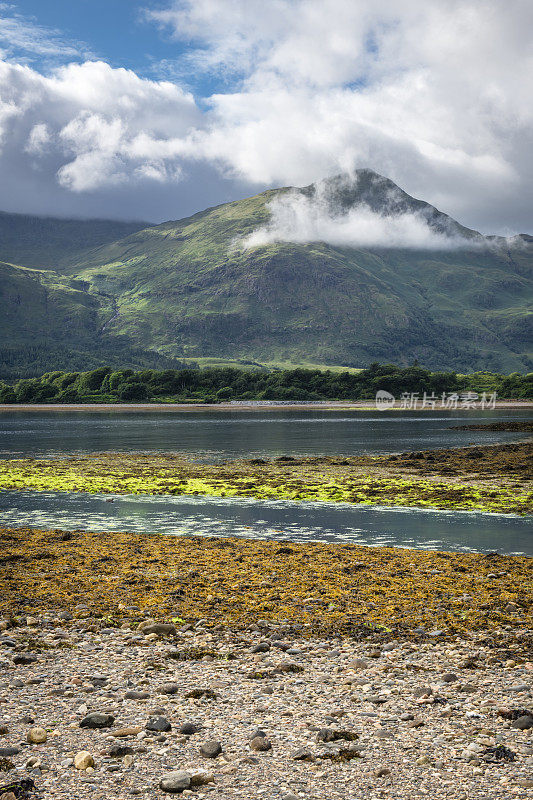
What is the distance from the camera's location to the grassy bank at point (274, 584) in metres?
18.6

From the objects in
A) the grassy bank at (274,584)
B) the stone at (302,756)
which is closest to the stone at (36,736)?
the stone at (302,756)

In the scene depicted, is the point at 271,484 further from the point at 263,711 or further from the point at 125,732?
the point at 125,732

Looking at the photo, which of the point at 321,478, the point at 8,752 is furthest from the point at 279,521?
the point at 8,752

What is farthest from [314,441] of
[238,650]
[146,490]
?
[238,650]

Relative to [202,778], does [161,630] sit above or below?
below

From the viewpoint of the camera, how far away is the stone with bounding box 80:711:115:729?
11930mm

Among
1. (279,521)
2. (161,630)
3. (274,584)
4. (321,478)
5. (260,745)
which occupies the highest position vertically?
(260,745)

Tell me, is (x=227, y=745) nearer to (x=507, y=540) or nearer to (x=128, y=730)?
(x=128, y=730)

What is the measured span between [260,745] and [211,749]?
2.72 ft

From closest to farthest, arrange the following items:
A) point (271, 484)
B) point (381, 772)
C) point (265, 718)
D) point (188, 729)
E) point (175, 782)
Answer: point (175, 782), point (381, 772), point (188, 729), point (265, 718), point (271, 484)

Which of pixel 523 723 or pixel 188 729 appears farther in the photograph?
pixel 523 723

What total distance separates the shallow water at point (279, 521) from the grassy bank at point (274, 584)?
357cm

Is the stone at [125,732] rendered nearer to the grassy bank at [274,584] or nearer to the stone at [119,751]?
the stone at [119,751]

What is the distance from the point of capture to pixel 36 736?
1137cm
